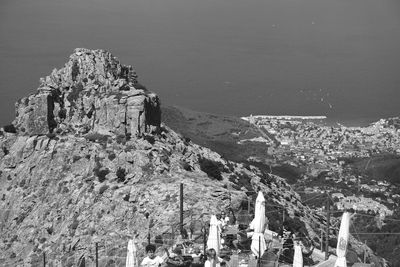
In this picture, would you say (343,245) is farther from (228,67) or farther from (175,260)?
(228,67)

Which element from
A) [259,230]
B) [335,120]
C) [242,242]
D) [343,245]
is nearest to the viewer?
[343,245]

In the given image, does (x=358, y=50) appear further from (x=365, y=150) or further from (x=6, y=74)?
(x=6, y=74)

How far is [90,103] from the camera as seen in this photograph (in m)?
32.7

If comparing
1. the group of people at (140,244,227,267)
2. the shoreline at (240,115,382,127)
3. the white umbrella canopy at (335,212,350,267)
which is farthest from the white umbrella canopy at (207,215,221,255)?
the shoreline at (240,115,382,127)

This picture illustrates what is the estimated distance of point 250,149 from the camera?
355 feet

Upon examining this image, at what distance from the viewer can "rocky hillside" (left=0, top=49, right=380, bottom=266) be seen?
80.2 feet

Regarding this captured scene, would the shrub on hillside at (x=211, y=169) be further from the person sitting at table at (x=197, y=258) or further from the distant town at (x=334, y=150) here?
the distant town at (x=334, y=150)

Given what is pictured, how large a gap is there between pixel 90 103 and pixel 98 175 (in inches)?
249

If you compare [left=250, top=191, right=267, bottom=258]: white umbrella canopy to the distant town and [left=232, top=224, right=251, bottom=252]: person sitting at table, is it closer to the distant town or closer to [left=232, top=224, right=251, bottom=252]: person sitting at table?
[left=232, top=224, right=251, bottom=252]: person sitting at table

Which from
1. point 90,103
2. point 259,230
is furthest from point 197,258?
point 90,103

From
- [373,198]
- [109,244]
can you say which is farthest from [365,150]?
[109,244]

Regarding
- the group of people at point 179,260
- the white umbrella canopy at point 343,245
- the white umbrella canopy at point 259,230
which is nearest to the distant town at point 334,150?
the white umbrella canopy at point 259,230

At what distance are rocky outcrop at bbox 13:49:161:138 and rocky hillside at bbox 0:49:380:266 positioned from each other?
0.05 metres

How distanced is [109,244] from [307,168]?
74507 millimetres
